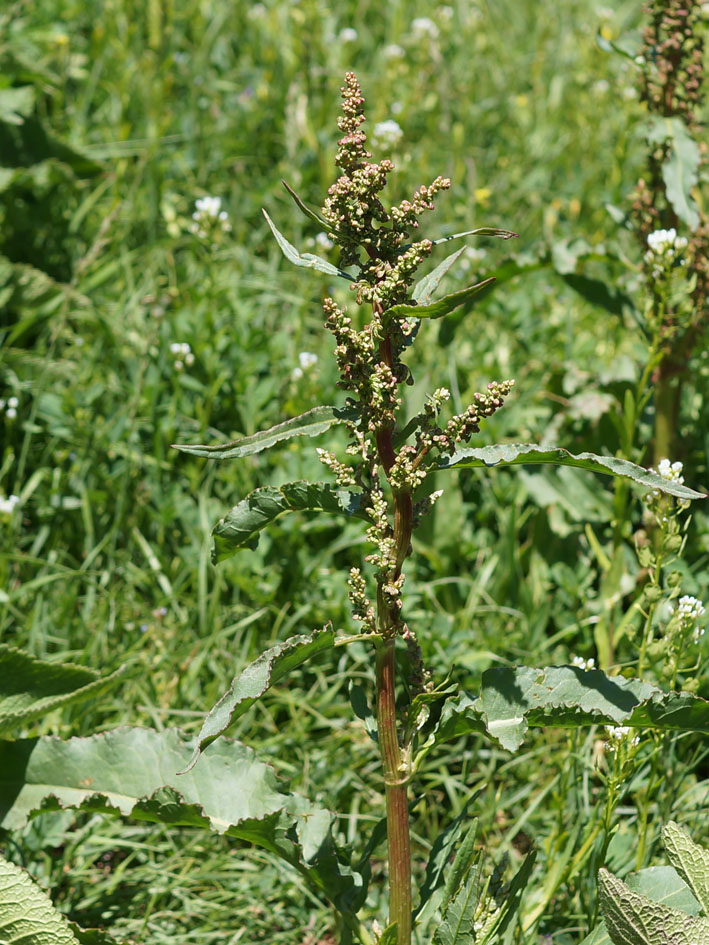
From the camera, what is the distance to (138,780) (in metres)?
2.38

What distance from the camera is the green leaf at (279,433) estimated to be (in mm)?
1930

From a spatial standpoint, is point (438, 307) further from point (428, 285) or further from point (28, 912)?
point (28, 912)

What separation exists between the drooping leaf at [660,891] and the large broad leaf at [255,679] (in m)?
0.88

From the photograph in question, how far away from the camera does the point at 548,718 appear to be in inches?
79.0

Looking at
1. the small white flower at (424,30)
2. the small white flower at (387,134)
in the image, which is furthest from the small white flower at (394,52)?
the small white flower at (387,134)

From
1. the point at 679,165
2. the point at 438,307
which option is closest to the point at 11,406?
the point at 438,307

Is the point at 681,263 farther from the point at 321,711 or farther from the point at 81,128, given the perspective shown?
the point at 81,128

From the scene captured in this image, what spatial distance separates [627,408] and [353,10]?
13.7 feet

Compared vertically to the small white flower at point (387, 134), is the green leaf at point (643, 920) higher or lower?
lower

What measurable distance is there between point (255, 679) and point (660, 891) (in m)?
1.06

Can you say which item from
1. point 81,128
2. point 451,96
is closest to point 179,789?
point 81,128

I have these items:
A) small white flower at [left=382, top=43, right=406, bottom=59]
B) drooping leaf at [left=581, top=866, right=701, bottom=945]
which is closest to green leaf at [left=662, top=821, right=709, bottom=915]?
drooping leaf at [left=581, top=866, right=701, bottom=945]

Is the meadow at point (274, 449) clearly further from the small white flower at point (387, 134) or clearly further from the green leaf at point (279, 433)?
the green leaf at point (279, 433)

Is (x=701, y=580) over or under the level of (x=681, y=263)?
under
